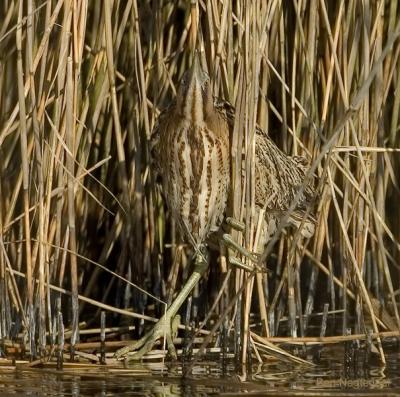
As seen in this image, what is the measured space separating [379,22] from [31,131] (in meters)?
1.46

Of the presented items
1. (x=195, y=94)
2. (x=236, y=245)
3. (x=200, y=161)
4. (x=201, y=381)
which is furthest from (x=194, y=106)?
(x=201, y=381)

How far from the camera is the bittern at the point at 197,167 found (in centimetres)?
464

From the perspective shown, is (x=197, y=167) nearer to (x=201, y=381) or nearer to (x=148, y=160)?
(x=148, y=160)

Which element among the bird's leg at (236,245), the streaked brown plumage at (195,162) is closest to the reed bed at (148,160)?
the bird's leg at (236,245)

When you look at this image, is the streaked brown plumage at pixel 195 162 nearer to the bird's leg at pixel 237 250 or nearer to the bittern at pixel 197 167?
the bittern at pixel 197 167

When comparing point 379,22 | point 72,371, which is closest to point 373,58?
point 379,22

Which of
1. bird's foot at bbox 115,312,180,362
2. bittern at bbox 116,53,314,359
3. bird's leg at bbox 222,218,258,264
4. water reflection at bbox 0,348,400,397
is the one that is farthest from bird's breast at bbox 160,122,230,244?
water reflection at bbox 0,348,400,397

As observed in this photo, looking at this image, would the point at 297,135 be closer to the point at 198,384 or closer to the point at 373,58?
the point at 373,58

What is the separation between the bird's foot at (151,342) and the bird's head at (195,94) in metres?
0.82

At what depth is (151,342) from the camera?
4531 mm

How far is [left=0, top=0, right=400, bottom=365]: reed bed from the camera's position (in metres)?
4.25

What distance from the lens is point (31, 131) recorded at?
457 centimetres

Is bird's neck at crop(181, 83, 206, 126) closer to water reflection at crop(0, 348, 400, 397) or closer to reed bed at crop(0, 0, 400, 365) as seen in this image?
reed bed at crop(0, 0, 400, 365)

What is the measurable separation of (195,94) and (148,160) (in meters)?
0.65
